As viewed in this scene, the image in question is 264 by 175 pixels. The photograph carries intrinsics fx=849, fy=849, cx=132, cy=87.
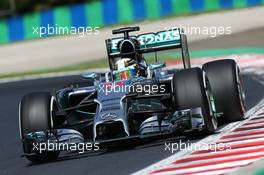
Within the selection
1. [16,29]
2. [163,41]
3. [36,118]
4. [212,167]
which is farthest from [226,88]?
[16,29]

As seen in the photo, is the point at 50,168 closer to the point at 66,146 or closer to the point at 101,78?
the point at 66,146

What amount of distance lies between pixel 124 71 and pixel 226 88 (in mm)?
1366

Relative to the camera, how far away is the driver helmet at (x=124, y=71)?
442 inches

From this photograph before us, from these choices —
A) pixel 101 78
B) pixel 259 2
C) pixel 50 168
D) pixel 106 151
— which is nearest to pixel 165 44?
pixel 101 78

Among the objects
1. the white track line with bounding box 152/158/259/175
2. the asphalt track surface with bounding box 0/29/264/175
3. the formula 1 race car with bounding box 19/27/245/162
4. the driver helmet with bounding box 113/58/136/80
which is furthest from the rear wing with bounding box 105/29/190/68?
the white track line with bounding box 152/158/259/175

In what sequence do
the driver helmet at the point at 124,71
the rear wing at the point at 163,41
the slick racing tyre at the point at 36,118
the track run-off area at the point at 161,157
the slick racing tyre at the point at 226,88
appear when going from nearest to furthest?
1. the track run-off area at the point at 161,157
2. the slick racing tyre at the point at 36,118
3. the slick racing tyre at the point at 226,88
4. the driver helmet at the point at 124,71
5. the rear wing at the point at 163,41

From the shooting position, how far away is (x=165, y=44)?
11.8 m

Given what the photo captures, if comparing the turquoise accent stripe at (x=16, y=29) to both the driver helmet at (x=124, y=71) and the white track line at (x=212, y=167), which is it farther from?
the white track line at (x=212, y=167)

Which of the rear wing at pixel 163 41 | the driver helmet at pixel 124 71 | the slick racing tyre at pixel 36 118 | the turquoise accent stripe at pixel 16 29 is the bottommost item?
the slick racing tyre at pixel 36 118

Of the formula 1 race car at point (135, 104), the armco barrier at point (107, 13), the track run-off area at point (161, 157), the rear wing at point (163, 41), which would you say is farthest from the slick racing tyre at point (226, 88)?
the armco barrier at point (107, 13)

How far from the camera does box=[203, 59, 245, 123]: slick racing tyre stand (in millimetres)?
10977

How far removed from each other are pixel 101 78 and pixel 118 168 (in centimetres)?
304

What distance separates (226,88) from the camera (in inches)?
433

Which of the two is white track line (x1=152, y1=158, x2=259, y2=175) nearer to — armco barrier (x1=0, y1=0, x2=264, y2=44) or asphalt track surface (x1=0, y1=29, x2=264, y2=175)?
asphalt track surface (x1=0, y1=29, x2=264, y2=175)
